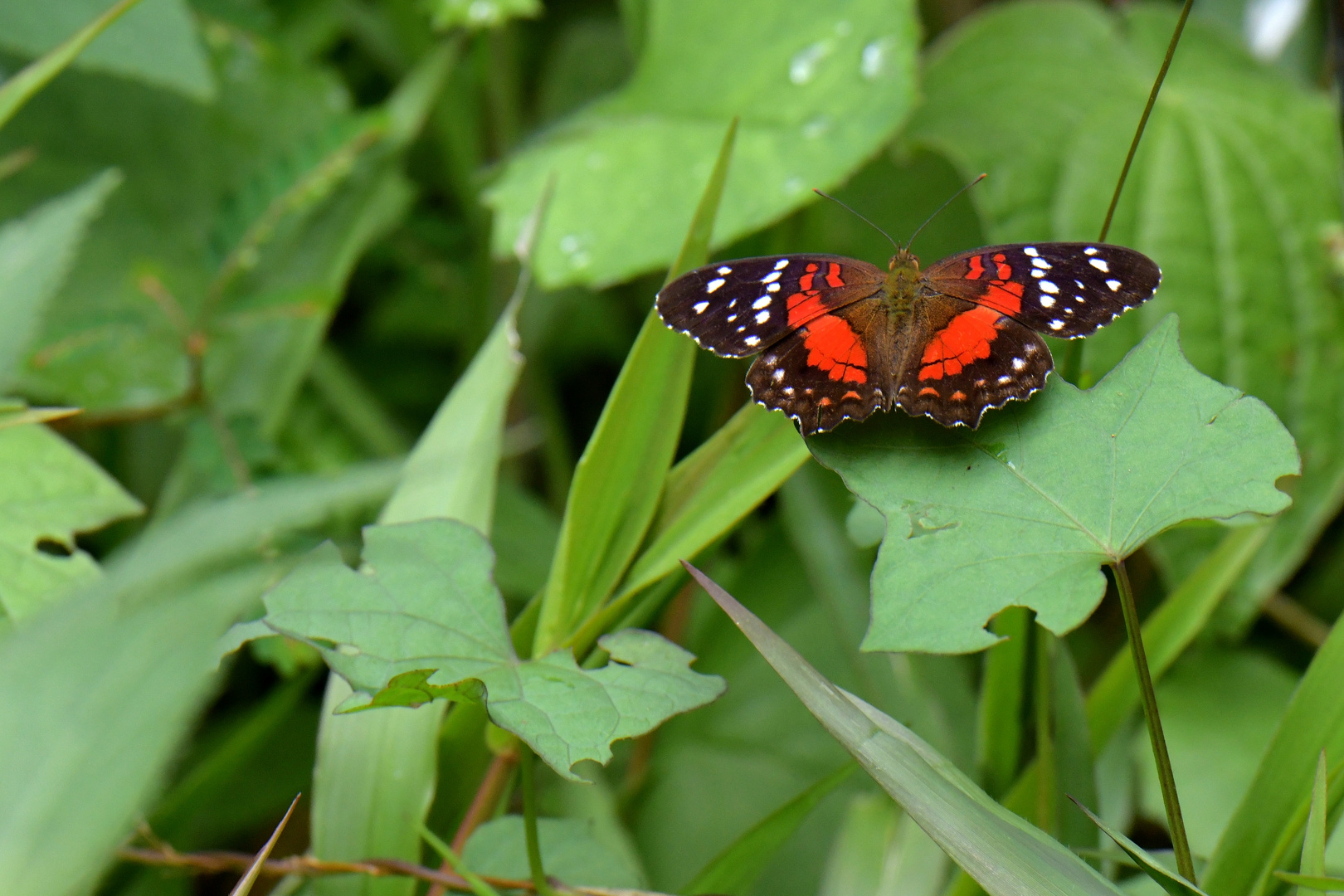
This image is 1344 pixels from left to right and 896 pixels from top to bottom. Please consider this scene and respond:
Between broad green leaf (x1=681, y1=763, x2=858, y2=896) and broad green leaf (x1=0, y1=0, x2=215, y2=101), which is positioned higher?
broad green leaf (x1=0, y1=0, x2=215, y2=101)

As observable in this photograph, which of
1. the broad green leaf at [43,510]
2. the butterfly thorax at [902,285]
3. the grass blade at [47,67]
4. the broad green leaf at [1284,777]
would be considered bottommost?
the broad green leaf at [1284,777]

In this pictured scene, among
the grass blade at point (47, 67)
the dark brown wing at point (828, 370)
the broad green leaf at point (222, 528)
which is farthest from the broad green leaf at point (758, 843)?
the grass blade at point (47, 67)

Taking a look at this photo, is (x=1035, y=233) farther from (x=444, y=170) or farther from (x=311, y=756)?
(x=311, y=756)

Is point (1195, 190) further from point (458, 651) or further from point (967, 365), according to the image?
point (458, 651)

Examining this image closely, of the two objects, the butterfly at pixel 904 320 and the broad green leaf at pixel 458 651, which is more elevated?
the butterfly at pixel 904 320

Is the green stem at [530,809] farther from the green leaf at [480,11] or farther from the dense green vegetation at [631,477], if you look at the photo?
the green leaf at [480,11]

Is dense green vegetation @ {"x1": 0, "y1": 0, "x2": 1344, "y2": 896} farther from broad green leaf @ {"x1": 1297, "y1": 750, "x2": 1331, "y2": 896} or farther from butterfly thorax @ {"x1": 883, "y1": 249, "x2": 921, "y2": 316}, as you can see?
butterfly thorax @ {"x1": 883, "y1": 249, "x2": 921, "y2": 316}

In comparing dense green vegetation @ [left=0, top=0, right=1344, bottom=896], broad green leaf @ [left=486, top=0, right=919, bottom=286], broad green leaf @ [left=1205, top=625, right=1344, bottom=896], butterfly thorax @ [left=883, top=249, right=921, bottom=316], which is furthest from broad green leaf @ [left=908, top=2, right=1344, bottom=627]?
broad green leaf @ [left=1205, top=625, right=1344, bottom=896]
